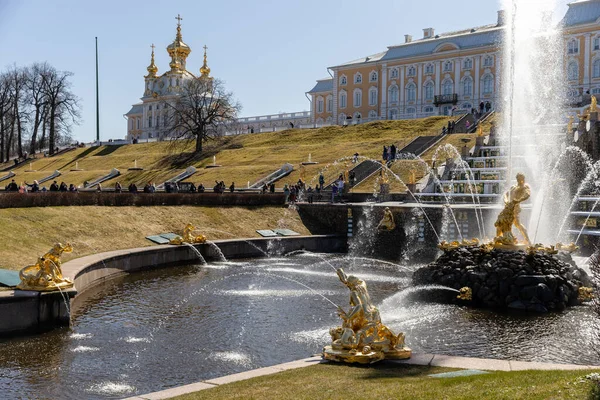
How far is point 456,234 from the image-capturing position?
2812cm

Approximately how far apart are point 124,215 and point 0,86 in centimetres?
5770

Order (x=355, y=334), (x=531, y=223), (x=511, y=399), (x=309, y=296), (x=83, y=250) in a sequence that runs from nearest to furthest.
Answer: (x=511, y=399)
(x=355, y=334)
(x=309, y=296)
(x=83, y=250)
(x=531, y=223)

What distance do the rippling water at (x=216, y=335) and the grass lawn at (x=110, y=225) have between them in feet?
10.9

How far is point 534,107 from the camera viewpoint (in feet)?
176

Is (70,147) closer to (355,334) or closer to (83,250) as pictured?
(83,250)

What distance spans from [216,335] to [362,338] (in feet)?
13.7

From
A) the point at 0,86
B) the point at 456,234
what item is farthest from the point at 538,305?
the point at 0,86

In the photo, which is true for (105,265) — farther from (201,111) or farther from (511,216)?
(201,111)

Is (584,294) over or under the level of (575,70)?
under

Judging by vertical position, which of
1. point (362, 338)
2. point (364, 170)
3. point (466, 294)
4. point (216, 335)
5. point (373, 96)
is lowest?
point (216, 335)

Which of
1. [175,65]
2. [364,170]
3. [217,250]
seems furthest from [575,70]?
[175,65]

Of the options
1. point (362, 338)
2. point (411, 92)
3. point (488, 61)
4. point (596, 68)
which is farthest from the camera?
point (411, 92)

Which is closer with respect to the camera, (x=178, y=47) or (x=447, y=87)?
(x=447, y=87)

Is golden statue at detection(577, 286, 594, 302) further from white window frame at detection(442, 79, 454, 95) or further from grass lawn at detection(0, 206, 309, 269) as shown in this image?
white window frame at detection(442, 79, 454, 95)
